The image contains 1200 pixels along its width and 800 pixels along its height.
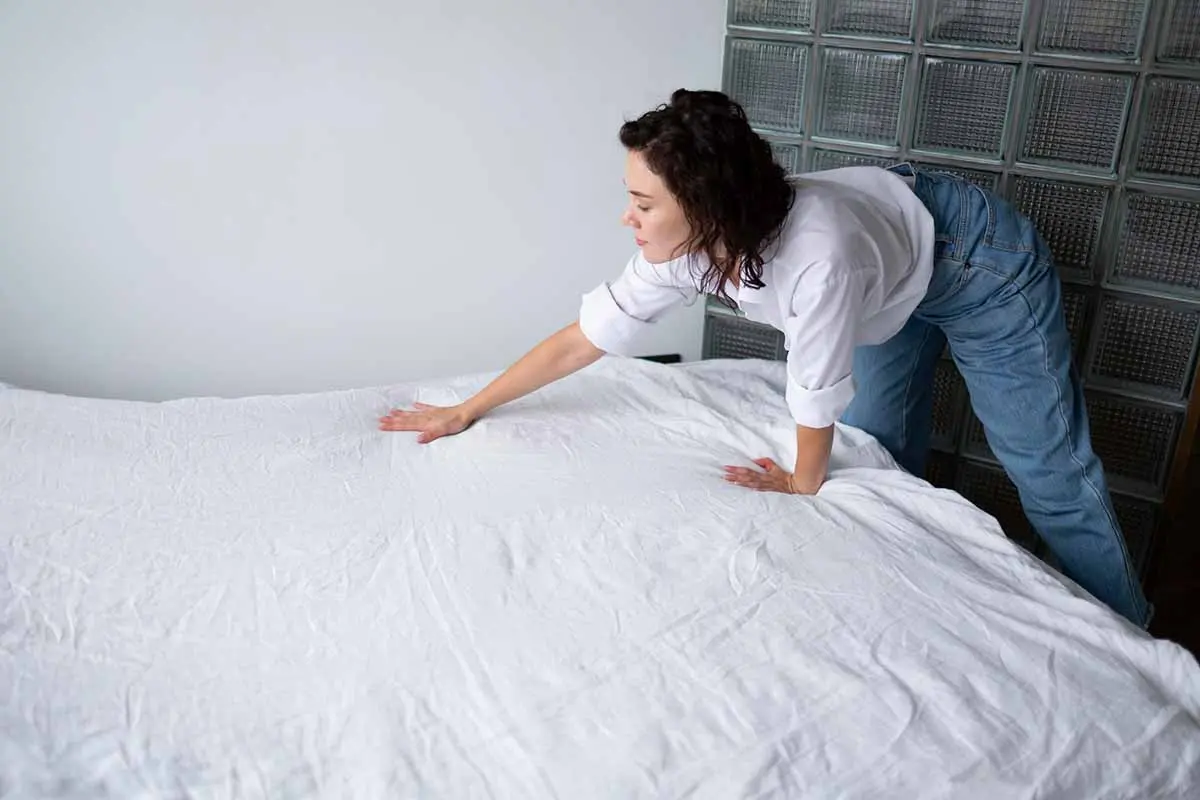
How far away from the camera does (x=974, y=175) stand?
202cm

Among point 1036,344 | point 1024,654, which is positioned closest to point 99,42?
point 1036,344

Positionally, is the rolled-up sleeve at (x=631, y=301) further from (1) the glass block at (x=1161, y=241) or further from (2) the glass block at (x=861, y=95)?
(1) the glass block at (x=1161, y=241)

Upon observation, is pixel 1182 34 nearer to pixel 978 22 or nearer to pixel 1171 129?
pixel 1171 129

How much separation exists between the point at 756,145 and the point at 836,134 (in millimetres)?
704

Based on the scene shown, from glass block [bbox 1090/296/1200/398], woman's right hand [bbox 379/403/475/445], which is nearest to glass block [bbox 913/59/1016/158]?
glass block [bbox 1090/296/1200/398]

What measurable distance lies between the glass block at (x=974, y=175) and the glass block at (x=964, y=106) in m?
0.03

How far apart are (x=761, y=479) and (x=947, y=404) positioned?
0.64 meters

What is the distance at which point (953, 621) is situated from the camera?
1428mm

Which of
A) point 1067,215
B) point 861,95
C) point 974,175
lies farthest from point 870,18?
point 1067,215

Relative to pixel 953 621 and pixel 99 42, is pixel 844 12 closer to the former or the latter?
pixel 953 621

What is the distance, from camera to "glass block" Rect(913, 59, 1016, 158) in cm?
196

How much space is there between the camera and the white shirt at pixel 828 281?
1.52 meters

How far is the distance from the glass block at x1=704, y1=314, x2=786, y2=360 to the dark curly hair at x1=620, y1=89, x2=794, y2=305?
0.83 meters

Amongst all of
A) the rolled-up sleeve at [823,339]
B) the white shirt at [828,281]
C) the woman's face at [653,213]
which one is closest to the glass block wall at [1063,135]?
the white shirt at [828,281]
